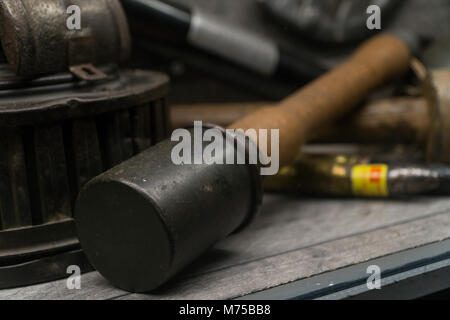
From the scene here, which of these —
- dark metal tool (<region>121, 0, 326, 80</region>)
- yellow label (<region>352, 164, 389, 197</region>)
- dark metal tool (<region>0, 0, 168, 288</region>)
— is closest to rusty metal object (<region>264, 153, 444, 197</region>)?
yellow label (<region>352, 164, 389, 197</region>)

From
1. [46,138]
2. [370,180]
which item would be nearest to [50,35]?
[46,138]

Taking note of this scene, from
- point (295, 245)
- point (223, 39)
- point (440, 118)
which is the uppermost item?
point (223, 39)

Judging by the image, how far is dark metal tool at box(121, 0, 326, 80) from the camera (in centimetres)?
166

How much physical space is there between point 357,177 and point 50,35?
84 cm

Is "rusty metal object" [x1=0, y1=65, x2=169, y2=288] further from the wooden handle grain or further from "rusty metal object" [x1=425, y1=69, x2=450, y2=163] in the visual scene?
"rusty metal object" [x1=425, y1=69, x2=450, y2=163]

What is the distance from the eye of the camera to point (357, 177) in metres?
1.53

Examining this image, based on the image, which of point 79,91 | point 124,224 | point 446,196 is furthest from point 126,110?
point 446,196

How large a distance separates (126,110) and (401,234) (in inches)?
25.0

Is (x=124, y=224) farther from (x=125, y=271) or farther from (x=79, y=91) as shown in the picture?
(x=79, y=91)

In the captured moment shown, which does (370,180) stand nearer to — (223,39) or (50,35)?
(223,39)

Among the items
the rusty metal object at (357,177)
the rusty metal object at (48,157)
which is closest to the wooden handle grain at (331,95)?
the rusty metal object at (357,177)

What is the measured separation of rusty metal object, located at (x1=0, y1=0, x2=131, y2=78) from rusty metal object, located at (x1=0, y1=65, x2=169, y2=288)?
3cm

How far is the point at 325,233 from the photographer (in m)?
1.33

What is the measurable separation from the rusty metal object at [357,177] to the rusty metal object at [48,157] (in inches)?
23.9
